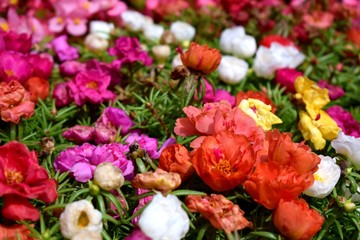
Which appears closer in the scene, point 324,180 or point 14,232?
point 14,232

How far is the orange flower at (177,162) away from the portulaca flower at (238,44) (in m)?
1.12

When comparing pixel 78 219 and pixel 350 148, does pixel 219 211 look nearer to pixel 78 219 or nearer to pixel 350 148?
pixel 78 219

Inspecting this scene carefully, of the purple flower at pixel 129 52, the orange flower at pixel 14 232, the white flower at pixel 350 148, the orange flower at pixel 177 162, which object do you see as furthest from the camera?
the purple flower at pixel 129 52

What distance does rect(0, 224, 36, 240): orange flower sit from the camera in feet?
4.67

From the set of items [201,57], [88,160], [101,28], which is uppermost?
[201,57]

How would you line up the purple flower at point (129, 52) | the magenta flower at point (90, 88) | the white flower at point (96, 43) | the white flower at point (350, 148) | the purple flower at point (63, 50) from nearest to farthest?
the white flower at point (350, 148), the magenta flower at point (90, 88), the purple flower at point (129, 52), the purple flower at point (63, 50), the white flower at point (96, 43)

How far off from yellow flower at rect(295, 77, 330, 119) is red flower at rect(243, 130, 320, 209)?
1.58ft

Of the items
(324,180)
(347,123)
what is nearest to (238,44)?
(347,123)

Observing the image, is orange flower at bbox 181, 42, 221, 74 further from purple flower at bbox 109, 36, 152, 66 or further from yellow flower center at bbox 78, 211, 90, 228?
yellow flower center at bbox 78, 211, 90, 228

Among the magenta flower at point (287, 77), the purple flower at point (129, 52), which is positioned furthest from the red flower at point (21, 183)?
the magenta flower at point (287, 77)

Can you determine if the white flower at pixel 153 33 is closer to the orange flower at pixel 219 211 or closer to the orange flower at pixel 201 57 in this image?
the orange flower at pixel 201 57

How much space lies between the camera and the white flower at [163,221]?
1.32 m

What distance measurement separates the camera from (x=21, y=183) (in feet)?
4.65

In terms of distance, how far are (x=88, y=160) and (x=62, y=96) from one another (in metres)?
0.56
